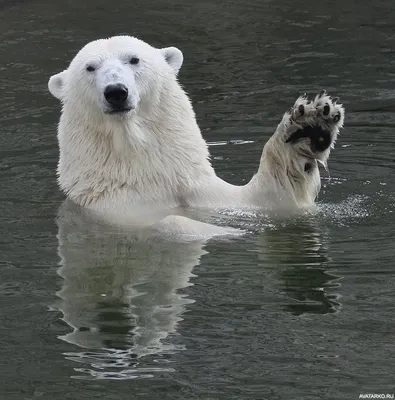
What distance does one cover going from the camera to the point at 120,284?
519cm

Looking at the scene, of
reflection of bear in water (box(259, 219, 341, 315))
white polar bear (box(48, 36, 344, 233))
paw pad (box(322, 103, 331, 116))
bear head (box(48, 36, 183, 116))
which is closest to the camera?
reflection of bear in water (box(259, 219, 341, 315))

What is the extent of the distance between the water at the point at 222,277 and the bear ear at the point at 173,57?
0.88 m

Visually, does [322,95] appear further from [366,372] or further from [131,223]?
[366,372]

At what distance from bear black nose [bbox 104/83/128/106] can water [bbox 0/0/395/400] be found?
0.67 metres

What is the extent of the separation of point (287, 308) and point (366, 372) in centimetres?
75

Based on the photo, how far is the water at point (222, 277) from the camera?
13.3 feet

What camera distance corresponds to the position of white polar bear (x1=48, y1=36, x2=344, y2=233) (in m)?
5.78

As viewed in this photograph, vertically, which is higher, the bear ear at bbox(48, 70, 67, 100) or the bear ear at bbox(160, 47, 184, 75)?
the bear ear at bbox(160, 47, 184, 75)

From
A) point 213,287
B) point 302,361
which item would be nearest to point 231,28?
point 213,287

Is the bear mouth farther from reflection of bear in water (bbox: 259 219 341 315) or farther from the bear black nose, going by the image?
reflection of bear in water (bbox: 259 219 341 315)

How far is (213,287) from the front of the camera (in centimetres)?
502

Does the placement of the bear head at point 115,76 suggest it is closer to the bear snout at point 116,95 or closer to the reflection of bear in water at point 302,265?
the bear snout at point 116,95

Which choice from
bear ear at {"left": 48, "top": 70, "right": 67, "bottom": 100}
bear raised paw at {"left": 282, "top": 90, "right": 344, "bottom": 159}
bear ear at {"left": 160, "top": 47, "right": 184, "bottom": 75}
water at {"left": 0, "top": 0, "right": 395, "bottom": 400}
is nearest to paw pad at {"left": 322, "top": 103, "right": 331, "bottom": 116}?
bear raised paw at {"left": 282, "top": 90, "right": 344, "bottom": 159}

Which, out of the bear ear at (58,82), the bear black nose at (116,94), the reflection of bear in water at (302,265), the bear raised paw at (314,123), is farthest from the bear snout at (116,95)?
the reflection of bear in water at (302,265)
